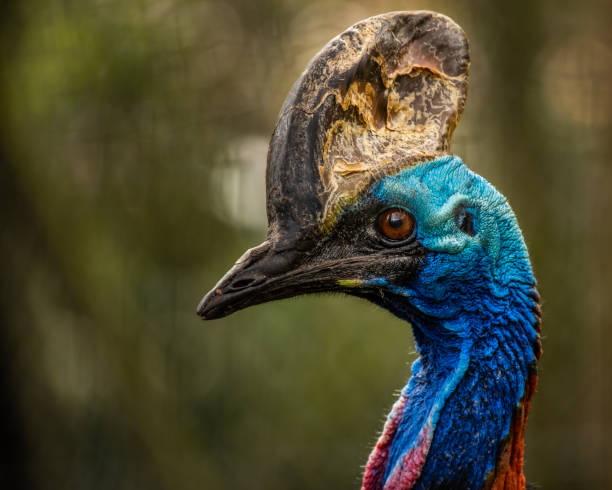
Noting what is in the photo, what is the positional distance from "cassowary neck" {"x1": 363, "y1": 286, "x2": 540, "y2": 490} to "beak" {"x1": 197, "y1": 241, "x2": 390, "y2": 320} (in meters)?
0.29

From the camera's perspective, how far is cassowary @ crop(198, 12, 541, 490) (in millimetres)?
1382

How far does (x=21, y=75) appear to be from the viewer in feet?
12.3

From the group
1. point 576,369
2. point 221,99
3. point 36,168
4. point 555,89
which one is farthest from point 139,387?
point 555,89

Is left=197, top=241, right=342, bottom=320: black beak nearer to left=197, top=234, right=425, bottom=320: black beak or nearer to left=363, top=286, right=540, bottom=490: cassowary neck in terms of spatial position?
left=197, top=234, right=425, bottom=320: black beak

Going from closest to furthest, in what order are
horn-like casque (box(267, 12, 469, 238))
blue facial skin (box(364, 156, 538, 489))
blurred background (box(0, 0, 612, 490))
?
horn-like casque (box(267, 12, 469, 238)) → blue facial skin (box(364, 156, 538, 489)) → blurred background (box(0, 0, 612, 490))

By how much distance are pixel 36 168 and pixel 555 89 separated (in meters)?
2.71

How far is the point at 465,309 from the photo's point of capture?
1539 millimetres

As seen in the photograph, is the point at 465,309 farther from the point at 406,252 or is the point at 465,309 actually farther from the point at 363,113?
the point at 363,113

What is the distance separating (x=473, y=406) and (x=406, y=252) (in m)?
0.33

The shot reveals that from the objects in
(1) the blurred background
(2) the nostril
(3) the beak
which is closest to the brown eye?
(3) the beak

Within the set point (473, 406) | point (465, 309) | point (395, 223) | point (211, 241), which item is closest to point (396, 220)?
point (395, 223)

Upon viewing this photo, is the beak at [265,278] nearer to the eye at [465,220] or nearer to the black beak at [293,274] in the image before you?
the black beak at [293,274]

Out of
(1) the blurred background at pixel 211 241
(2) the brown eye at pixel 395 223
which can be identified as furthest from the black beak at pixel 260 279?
(1) the blurred background at pixel 211 241

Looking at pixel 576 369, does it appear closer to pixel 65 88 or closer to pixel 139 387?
pixel 139 387
